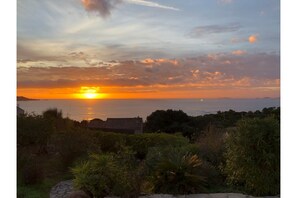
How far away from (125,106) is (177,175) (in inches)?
121

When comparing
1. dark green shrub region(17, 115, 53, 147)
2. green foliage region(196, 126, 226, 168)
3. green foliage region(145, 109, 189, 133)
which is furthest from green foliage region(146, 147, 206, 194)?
green foliage region(145, 109, 189, 133)

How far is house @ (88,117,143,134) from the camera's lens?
34.3 feet

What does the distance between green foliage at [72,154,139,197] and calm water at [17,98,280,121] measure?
7.75ft

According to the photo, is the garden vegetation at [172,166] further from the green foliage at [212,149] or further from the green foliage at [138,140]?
the green foliage at [138,140]

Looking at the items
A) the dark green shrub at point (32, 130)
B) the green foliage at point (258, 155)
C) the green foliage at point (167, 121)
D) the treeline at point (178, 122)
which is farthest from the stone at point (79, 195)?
the green foliage at point (167, 121)

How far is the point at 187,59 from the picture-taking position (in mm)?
8961

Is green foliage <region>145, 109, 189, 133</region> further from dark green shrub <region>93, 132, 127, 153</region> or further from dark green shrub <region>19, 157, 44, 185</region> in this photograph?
dark green shrub <region>19, 157, 44, 185</region>

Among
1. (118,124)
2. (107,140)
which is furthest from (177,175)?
(118,124)

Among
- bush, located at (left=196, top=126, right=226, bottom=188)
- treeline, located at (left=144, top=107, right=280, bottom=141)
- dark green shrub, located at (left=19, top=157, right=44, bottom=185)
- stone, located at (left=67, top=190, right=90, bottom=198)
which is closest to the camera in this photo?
stone, located at (left=67, top=190, right=90, bottom=198)

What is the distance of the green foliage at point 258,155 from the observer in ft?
18.4

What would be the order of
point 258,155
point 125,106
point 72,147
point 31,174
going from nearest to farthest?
point 258,155 → point 31,174 → point 72,147 → point 125,106

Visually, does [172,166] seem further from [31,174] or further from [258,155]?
[31,174]

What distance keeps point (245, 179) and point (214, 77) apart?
391 centimetres

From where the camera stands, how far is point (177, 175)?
570 centimetres
